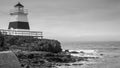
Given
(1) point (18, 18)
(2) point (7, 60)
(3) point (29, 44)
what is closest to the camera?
(2) point (7, 60)

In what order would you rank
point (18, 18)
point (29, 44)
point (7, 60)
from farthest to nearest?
point (18, 18), point (29, 44), point (7, 60)

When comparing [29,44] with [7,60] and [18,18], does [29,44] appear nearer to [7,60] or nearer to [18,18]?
[18,18]

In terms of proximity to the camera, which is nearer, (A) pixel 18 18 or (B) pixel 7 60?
(B) pixel 7 60

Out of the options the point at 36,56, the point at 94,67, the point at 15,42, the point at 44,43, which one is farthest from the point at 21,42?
the point at 94,67

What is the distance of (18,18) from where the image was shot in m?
39.8

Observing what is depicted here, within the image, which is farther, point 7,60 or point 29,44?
point 29,44

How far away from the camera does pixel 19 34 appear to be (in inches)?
1516

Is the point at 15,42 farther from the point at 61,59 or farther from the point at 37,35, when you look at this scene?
the point at 61,59

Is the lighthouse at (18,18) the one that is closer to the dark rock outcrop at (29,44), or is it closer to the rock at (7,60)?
the dark rock outcrop at (29,44)

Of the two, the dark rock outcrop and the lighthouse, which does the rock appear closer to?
→ the dark rock outcrop

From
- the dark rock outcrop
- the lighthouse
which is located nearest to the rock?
the dark rock outcrop

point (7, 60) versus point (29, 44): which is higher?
point (29, 44)

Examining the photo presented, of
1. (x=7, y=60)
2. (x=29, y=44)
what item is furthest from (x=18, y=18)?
(x=7, y=60)

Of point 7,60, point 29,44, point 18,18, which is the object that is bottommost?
point 7,60
